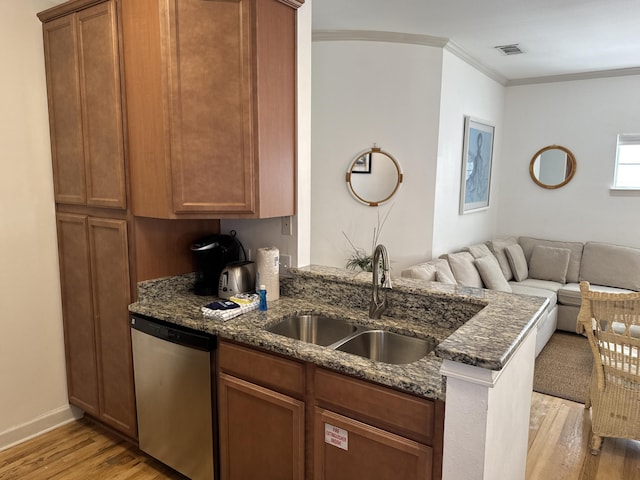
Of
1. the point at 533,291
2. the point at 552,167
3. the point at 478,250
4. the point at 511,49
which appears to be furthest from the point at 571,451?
the point at 552,167

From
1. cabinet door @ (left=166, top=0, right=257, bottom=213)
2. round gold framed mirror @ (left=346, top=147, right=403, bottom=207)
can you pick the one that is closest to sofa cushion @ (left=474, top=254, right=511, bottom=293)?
round gold framed mirror @ (left=346, top=147, right=403, bottom=207)

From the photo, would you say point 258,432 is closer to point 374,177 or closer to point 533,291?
point 374,177

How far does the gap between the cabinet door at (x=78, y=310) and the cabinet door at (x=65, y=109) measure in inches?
7.2

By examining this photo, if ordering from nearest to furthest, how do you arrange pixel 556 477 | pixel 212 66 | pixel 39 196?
pixel 212 66 → pixel 556 477 → pixel 39 196

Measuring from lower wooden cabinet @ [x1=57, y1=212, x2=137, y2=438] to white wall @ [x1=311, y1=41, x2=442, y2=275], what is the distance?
2.19 metres

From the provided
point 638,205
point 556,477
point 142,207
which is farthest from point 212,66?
point 638,205

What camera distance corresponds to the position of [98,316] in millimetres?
2551

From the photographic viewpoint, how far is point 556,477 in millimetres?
2422

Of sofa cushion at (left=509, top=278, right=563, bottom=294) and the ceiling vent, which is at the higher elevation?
the ceiling vent

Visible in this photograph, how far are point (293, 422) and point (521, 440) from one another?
0.93 m

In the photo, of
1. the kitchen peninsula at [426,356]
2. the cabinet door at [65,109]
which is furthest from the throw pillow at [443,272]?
the cabinet door at [65,109]

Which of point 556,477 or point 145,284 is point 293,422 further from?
point 556,477

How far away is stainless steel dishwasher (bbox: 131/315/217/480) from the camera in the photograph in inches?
81.5

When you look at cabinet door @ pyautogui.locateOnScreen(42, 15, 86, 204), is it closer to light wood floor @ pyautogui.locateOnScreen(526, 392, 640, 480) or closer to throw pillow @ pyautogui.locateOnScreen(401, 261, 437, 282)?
throw pillow @ pyautogui.locateOnScreen(401, 261, 437, 282)
